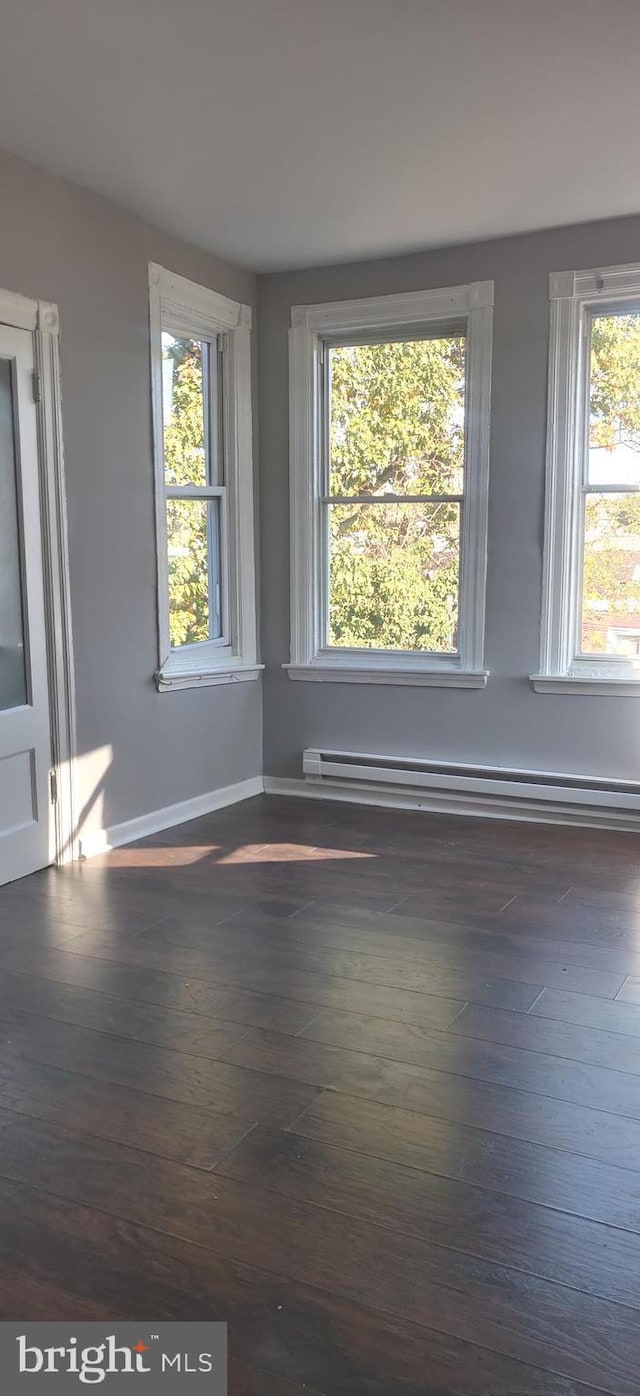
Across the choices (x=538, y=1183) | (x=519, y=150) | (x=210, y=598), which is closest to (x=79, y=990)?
(x=538, y=1183)

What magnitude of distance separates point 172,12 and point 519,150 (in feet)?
4.53

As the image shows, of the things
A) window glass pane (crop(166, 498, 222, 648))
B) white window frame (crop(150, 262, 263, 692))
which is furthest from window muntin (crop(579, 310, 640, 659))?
window glass pane (crop(166, 498, 222, 648))

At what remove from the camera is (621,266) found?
423 centimetres

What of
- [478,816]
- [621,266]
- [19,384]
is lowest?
[478,816]

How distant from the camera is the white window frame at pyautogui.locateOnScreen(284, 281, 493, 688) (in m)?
4.59

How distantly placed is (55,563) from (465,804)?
7.42 feet

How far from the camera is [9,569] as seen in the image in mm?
3693

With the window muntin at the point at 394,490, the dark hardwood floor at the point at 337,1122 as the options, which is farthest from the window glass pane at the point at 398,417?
the dark hardwood floor at the point at 337,1122

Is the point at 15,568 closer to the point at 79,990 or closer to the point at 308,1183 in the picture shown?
the point at 79,990

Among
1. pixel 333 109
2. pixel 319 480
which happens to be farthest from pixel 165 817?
pixel 333 109

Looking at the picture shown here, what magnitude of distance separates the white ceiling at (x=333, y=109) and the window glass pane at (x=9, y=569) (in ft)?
3.02

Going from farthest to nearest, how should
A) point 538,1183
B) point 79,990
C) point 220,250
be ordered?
point 220,250 < point 79,990 < point 538,1183

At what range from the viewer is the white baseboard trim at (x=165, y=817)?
13.8 feet

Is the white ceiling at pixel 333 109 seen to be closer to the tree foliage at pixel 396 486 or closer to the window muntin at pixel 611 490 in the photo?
the window muntin at pixel 611 490
